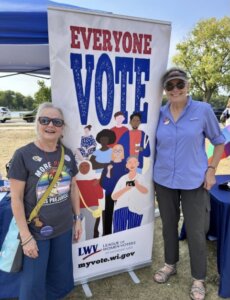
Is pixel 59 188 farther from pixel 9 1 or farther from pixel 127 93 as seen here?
pixel 9 1

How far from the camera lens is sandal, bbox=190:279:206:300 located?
2.14m

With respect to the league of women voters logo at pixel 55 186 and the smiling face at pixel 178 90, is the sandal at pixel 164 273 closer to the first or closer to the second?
the league of women voters logo at pixel 55 186

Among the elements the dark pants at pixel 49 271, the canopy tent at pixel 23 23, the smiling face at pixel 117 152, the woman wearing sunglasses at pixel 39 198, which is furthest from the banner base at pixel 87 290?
the canopy tent at pixel 23 23

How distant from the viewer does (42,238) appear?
1642mm

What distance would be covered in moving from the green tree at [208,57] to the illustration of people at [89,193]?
83.8 feet

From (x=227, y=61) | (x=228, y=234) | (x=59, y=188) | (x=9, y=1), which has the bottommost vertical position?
(x=228, y=234)

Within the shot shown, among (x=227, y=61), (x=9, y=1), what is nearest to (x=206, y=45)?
(x=227, y=61)

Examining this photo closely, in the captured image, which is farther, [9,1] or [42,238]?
[9,1]

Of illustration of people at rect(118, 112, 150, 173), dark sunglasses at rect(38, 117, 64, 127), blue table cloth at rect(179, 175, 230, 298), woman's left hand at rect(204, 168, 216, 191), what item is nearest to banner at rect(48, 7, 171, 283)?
illustration of people at rect(118, 112, 150, 173)

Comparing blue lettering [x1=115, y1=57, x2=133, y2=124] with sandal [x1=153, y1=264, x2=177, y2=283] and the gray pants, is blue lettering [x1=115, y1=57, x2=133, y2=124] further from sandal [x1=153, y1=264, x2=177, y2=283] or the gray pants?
sandal [x1=153, y1=264, x2=177, y2=283]

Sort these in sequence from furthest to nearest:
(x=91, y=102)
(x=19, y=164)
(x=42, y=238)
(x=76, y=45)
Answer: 1. (x=91, y=102)
2. (x=76, y=45)
3. (x=42, y=238)
4. (x=19, y=164)

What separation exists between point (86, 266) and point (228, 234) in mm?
1167

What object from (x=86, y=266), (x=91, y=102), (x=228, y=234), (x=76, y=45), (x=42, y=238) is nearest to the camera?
(x=42, y=238)

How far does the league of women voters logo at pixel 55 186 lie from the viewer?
1580 mm
